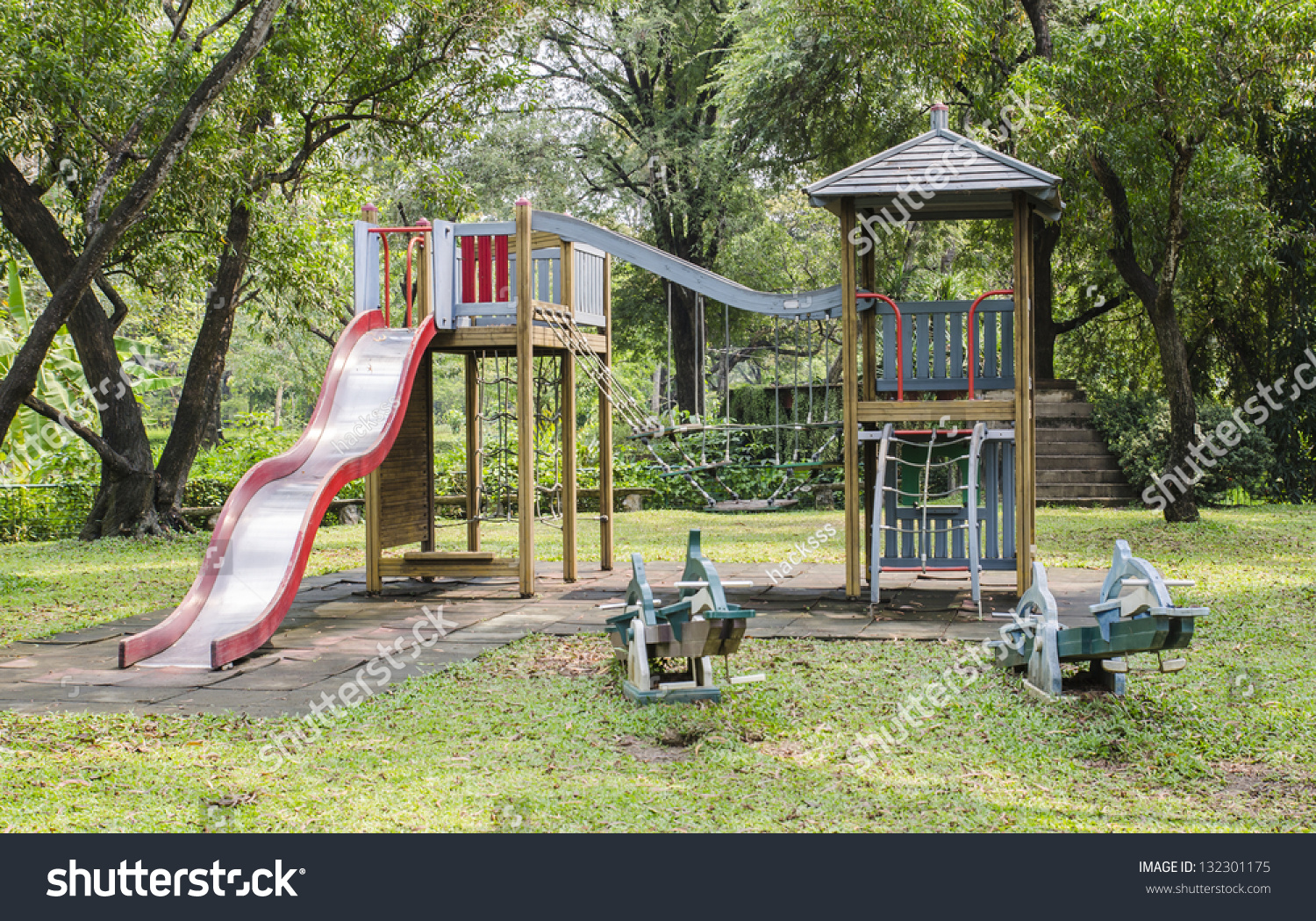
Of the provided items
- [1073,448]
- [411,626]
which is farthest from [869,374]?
[1073,448]

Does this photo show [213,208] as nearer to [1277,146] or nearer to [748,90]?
[748,90]

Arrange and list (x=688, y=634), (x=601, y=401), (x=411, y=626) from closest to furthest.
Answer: (x=688, y=634), (x=411, y=626), (x=601, y=401)

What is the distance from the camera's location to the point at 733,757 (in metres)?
4.73

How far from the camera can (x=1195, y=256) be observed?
→ 50.3ft

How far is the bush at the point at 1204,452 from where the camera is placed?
17312 millimetres

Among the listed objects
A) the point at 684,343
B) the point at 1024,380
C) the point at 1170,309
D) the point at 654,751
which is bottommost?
the point at 654,751

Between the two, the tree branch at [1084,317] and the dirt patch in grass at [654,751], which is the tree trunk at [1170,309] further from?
the dirt patch in grass at [654,751]

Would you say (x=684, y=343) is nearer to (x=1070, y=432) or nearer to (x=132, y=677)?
(x=1070, y=432)

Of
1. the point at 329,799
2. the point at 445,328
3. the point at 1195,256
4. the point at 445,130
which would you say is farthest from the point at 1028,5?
the point at 329,799

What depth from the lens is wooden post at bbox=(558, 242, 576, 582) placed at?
996 centimetres

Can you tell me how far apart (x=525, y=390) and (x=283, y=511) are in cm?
227

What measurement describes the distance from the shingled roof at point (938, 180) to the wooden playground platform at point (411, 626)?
3055 millimetres

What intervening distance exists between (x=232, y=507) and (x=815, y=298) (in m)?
4.59

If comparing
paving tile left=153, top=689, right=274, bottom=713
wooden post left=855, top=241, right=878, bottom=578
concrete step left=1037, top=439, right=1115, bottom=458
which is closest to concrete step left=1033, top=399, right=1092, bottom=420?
concrete step left=1037, top=439, right=1115, bottom=458
